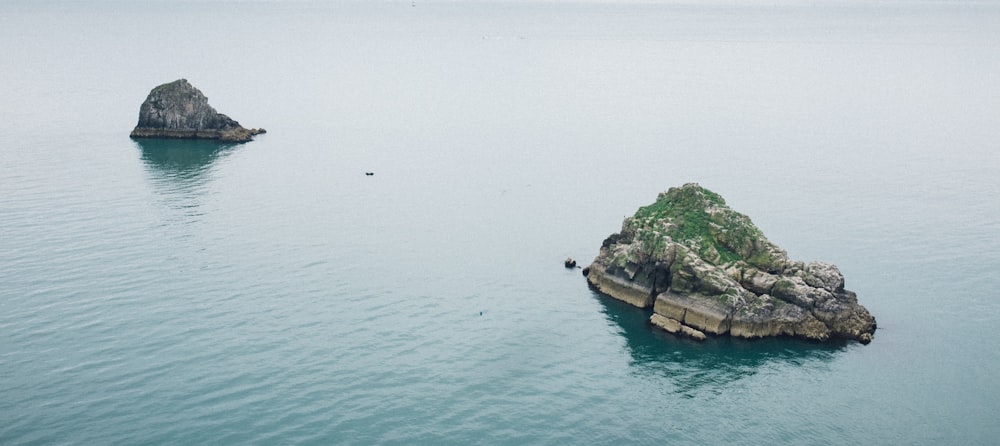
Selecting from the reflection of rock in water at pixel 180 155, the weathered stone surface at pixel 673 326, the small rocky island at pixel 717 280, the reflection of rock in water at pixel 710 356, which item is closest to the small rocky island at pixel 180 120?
the reflection of rock in water at pixel 180 155

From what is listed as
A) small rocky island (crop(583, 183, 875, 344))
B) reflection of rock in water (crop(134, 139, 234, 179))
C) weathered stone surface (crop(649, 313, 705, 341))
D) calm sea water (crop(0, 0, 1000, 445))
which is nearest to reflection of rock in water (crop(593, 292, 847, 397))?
calm sea water (crop(0, 0, 1000, 445))

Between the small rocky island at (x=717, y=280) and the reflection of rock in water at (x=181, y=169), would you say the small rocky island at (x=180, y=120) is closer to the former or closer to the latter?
the reflection of rock in water at (x=181, y=169)

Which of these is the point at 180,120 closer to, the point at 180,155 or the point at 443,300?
the point at 180,155

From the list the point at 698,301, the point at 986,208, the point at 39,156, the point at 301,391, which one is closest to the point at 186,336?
the point at 301,391

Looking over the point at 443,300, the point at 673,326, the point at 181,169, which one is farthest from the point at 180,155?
the point at 673,326

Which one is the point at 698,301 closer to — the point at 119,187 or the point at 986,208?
the point at 986,208
